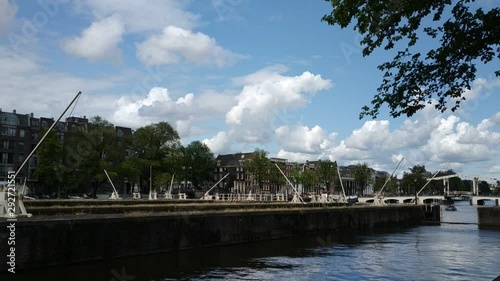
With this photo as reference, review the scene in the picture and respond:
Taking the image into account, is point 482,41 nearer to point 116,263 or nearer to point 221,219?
point 116,263

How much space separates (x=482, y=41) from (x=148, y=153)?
391 ft

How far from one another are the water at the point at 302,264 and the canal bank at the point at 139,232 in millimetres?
933

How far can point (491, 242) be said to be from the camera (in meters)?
51.0

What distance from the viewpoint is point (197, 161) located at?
16350 cm

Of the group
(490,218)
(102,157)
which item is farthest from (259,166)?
(490,218)

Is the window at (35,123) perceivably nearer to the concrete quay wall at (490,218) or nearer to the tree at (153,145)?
the tree at (153,145)

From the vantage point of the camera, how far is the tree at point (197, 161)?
16062cm

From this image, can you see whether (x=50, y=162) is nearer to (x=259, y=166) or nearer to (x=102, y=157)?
(x=102, y=157)

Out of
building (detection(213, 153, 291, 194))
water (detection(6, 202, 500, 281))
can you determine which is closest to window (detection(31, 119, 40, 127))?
building (detection(213, 153, 291, 194))

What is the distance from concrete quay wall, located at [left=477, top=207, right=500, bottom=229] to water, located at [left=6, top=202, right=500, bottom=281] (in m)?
33.2

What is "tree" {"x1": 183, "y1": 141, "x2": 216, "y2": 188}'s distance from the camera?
6324 inches

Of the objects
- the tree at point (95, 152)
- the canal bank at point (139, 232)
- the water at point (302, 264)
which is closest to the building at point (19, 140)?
the tree at point (95, 152)

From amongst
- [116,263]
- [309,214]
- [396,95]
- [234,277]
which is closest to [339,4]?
[396,95]

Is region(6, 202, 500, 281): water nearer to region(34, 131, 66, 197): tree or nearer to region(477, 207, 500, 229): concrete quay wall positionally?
region(477, 207, 500, 229): concrete quay wall
